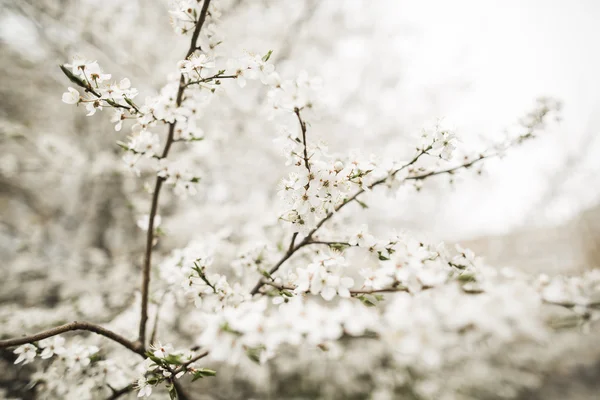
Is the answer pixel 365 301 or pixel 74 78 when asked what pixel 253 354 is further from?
pixel 74 78

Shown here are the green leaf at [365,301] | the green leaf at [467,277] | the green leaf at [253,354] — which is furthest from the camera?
the green leaf at [467,277]

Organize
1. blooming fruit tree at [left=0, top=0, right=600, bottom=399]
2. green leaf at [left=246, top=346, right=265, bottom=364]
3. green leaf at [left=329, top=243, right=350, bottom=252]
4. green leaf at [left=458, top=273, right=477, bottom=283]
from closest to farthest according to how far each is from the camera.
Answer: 1. green leaf at [left=246, top=346, right=265, bottom=364]
2. blooming fruit tree at [left=0, top=0, right=600, bottom=399]
3. green leaf at [left=458, top=273, right=477, bottom=283]
4. green leaf at [left=329, top=243, right=350, bottom=252]

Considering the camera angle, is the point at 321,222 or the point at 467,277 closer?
the point at 467,277

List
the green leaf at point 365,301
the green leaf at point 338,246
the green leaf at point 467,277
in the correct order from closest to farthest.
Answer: the green leaf at point 365,301 → the green leaf at point 467,277 → the green leaf at point 338,246

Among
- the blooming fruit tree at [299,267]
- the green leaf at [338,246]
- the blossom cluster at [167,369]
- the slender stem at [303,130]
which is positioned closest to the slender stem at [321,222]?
the blooming fruit tree at [299,267]

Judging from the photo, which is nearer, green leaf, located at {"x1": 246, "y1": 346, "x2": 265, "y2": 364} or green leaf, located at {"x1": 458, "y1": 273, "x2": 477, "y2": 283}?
green leaf, located at {"x1": 246, "y1": 346, "x2": 265, "y2": 364}

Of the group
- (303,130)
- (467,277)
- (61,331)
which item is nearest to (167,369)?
(61,331)

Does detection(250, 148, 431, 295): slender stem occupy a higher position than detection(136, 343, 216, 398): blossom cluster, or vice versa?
detection(250, 148, 431, 295): slender stem

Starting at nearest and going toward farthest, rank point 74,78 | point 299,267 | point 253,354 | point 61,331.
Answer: point 253,354
point 74,78
point 61,331
point 299,267

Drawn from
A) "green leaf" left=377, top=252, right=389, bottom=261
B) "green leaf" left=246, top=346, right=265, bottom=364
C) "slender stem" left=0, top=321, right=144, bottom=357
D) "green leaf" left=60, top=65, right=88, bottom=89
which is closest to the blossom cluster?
"slender stem" left=0, top=321, right=144, bottom=357

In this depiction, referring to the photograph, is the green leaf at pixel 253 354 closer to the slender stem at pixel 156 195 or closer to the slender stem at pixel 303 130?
the slender stem at pixel 303 130

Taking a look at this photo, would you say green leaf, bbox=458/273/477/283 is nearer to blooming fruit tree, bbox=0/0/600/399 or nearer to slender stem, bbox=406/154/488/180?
blooming fruit tree, bbox=0/0/600/399

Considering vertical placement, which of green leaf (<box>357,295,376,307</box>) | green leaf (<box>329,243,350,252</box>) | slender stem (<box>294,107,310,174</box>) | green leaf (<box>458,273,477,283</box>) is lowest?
green leaf (<box>357,295,376,307</box>)

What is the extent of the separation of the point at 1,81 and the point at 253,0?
19.4 feet
